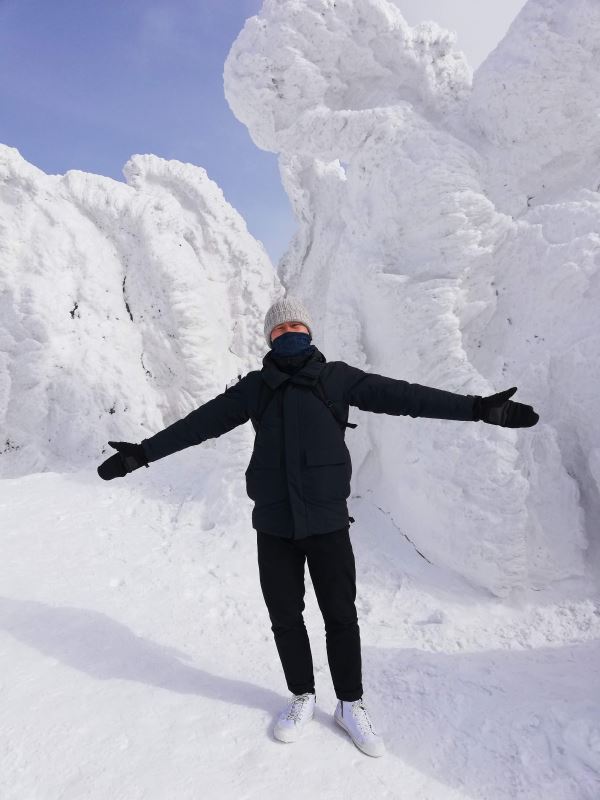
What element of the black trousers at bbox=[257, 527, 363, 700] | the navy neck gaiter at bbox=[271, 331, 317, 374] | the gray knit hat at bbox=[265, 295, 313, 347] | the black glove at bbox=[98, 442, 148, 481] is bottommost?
the black trousers at bbox=[257, 527, 363, 700]

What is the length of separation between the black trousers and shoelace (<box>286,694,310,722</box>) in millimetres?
31

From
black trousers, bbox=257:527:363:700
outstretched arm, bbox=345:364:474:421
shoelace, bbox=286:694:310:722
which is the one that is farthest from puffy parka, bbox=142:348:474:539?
shoelace, bbox=286:694:310:722

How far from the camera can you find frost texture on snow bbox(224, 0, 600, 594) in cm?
399

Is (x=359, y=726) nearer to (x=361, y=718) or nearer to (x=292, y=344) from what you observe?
(x=361, y=718)

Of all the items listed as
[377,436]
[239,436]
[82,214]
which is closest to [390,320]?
[377,436]

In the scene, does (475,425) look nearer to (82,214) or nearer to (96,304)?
(96,304)

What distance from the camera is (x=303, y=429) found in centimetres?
211

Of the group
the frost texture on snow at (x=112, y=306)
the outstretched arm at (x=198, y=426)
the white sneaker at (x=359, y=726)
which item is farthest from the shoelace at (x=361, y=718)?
the frost texture on snow at (x=112, y=306)

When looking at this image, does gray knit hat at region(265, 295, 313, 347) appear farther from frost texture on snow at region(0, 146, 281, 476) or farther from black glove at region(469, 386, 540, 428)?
frost texture on snow at region(0, 146, 281, 476)

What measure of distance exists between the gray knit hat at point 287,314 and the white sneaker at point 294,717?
172 centimetres

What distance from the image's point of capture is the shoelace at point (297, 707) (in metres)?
2.18

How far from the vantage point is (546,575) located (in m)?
3.92

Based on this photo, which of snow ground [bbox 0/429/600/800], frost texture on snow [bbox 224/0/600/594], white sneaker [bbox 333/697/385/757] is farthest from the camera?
frost texture on snow [bbox 224/0/600/594]

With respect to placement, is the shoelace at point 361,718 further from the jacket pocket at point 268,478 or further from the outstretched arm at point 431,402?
the outstretched arm at point 431,402
